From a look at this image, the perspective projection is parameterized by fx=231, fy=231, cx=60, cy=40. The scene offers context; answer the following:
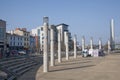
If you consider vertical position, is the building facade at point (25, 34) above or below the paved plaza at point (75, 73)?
above

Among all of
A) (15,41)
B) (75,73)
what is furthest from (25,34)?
(75,73)

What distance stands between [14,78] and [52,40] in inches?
392

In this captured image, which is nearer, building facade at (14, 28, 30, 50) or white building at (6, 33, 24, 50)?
white building at (6, 33, 24, 50)

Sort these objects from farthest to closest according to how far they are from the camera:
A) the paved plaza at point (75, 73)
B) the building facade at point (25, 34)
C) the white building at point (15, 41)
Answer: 1. the building facade at point (25, 34)
2. the white building at point (15, 41)
3. the paved plaza at point (75, 73)

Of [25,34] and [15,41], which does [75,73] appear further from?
[25,34]

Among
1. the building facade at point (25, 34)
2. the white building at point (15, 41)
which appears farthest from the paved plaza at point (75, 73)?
the building facade at point (25, 34)

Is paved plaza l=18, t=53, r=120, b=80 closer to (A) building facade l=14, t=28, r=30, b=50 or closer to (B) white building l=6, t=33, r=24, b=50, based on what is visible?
(B) white building l=6, t=33, r=24, b=50

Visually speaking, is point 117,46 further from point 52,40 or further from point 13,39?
point 52,40

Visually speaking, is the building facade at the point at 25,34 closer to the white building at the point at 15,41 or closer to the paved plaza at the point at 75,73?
the white building at the point at 15,41

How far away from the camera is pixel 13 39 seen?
85.3 meters

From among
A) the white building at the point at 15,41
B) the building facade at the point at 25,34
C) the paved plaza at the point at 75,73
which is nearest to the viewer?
the paved plaza at the point at 75,73

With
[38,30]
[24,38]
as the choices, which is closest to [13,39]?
[24,38]

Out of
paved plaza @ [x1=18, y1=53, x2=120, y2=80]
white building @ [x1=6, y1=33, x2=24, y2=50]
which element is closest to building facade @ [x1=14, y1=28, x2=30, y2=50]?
white building @ [x1=6, y1=33, x2=24, y2=50]

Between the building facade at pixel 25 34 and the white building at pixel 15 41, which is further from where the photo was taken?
the building facade at pixel 25 34
